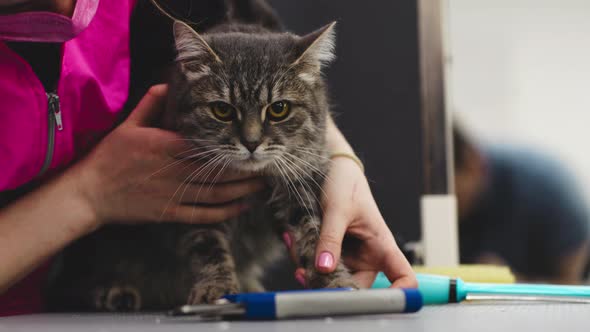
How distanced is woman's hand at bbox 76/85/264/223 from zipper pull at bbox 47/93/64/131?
0.11m

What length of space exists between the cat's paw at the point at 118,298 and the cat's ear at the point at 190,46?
1.38ft

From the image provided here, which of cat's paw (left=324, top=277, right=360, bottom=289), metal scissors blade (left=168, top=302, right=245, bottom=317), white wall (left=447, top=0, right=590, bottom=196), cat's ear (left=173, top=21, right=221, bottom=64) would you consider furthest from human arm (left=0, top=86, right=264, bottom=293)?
white wall (left=447, top=0, right=590, bottom=196)

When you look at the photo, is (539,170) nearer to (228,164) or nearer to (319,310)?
(228,164)

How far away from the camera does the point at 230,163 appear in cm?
94

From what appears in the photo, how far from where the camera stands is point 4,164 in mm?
798

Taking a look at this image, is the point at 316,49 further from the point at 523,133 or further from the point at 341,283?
the point at 523,133

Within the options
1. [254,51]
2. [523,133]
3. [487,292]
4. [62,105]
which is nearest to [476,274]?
[487,292]

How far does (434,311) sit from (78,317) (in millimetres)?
473

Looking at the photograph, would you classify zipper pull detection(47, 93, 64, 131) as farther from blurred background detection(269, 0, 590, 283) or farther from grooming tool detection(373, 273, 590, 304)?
blurred background detection(269, 0, 590, 283)

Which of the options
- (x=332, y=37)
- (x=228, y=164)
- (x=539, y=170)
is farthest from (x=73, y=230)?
(x=539, y=170)

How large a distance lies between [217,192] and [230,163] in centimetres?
5

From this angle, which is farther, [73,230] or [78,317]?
[73,230]

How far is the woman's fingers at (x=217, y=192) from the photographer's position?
0.93 metres

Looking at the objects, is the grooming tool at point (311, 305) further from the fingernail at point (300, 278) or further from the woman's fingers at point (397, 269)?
the fingernail at point (300, 278)
